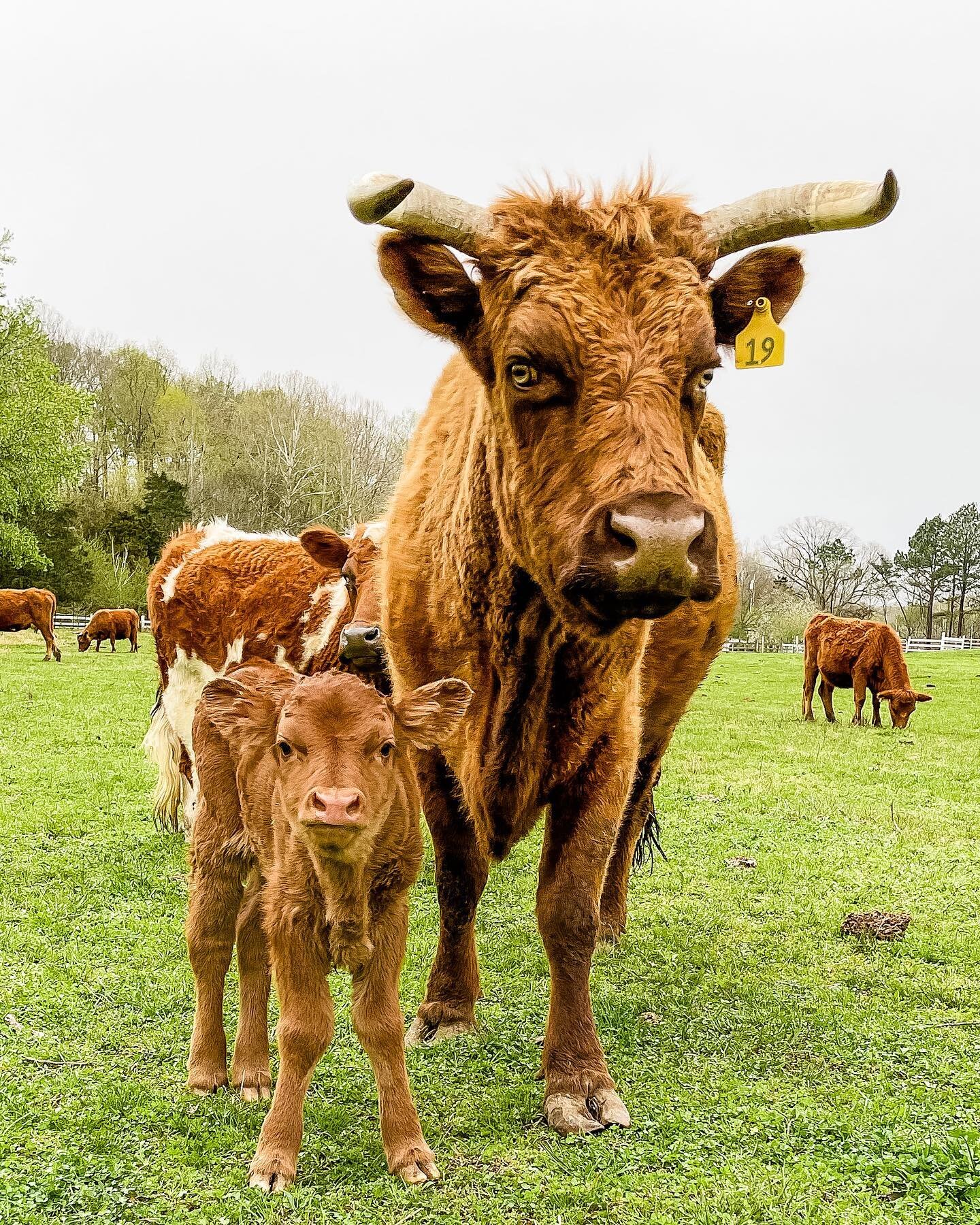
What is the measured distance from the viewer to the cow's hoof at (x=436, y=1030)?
4.23m

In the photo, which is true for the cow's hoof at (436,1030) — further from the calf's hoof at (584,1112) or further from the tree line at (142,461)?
the tree line at (142,461)

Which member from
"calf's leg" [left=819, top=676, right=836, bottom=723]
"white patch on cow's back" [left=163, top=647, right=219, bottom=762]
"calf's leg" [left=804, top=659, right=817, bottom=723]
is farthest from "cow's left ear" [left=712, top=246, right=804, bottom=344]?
"calf's leg" [left=804, top=659, right=817, bottom=723]

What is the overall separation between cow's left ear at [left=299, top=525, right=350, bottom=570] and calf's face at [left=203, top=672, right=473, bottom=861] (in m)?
3.34

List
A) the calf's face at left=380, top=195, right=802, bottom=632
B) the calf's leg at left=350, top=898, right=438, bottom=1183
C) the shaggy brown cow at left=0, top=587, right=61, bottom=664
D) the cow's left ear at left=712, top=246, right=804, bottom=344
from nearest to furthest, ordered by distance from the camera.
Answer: the calf's face at left=380, top=195, right=802, bottom=632 → the calf's leg at left=350, top=898, right=438, bottom=1183 → the cow's left ear at left=712, top=246, right=804, bottom=344 → the shaggy brown cow at left=0, top=587, right=61, bottom=664

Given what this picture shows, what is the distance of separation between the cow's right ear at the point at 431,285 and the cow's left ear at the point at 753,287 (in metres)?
0.96

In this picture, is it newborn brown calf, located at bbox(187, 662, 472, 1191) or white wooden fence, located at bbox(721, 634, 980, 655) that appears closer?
newborn brown calf, located at bbox(187, 662, 472, 1191)

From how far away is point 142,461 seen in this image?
155 feet

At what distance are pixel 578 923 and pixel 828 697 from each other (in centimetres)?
1687

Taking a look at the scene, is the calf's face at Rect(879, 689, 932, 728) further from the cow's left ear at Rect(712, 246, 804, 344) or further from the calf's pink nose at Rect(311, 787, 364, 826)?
the calf's pink nose at Rect(311, 787, 364, 826)

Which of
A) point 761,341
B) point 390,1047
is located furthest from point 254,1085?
point 761,341

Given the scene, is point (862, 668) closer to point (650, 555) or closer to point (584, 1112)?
point (584, 1112)

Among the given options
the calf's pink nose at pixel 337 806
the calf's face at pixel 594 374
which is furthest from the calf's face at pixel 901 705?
the calf's pink nose at pixel 337 806

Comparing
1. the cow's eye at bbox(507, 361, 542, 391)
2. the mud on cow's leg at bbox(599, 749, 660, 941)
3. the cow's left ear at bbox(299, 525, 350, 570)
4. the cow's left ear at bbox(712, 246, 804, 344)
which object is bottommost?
the mud on cow's leg at bbox(599, 749, 660, 941)

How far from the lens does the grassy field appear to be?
3.10 meters
